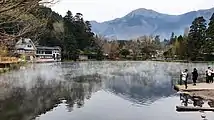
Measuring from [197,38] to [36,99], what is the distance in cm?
5349

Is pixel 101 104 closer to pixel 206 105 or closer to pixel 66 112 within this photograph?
pixel 66 112

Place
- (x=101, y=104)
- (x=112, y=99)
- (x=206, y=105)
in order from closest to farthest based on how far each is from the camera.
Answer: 1. (x=206, y=105)
2. (x=101, y=104)
3. (x=112, y=99)

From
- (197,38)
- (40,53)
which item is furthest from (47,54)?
(197,38)

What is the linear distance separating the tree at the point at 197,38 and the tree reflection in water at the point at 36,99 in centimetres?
4504

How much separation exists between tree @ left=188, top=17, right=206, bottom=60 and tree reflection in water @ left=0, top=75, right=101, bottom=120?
1773 inches

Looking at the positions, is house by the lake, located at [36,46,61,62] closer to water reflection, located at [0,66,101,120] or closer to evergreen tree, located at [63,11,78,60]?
evergreen tree, located at [63,11,78,60]

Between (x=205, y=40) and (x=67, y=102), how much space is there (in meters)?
52.6

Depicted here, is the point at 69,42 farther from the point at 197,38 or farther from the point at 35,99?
the point at 35,99

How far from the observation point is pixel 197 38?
68938 millimetres

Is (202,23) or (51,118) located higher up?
(202,23)

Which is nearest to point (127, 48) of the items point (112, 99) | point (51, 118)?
point (112, 99)

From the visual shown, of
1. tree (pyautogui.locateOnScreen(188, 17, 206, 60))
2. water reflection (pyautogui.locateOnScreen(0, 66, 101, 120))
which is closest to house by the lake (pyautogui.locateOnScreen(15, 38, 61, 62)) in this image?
tree (pyautogui.locateOnScreen(188, 17, 206, 60))

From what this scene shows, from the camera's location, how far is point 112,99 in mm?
21266

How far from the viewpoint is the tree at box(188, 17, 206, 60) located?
6825cm
